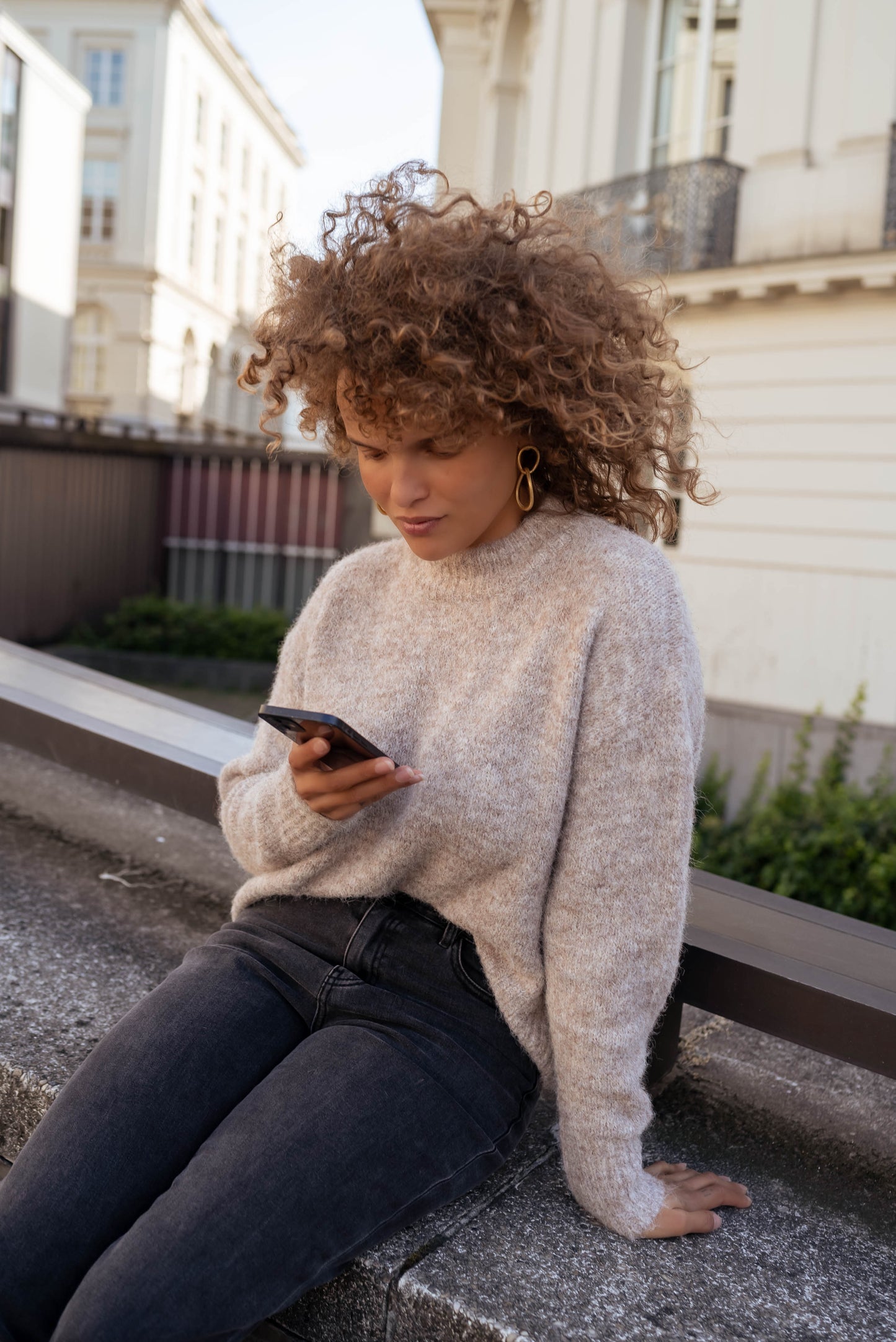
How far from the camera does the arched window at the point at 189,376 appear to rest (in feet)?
156

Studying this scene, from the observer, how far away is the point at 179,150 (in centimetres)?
4469

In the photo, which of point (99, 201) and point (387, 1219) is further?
point (99, 201)

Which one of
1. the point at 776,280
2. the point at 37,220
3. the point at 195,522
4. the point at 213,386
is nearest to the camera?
the point at 776,280

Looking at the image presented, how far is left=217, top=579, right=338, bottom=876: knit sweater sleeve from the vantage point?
1783 mm

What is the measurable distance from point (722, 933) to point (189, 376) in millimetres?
49258

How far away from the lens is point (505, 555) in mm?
1802

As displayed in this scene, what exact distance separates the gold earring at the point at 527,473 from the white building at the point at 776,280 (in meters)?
8.51

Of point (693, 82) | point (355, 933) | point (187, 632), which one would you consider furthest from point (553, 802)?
point (187, 632)

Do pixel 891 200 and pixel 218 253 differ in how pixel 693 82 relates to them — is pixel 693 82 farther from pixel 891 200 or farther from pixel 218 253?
pixel 218 253

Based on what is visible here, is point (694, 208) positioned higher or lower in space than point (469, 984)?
higher

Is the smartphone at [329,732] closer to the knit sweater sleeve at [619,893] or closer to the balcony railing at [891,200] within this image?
the knit sweater sleeve at [619,893]

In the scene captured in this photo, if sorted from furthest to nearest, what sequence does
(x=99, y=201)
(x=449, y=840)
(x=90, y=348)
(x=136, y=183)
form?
1. (x=99, y=201)
2. (x=90, y=348)
3. (x=136, y=183)
4. (x=449, y=840)

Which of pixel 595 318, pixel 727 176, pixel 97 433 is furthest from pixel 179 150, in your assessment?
pixel 595 318

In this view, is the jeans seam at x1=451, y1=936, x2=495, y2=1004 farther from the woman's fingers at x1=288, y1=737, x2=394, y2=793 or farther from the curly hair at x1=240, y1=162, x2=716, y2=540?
the curly hair at x1=240, y1=162, x2=716, y2=540
